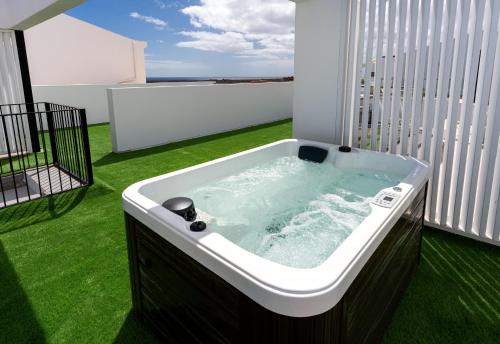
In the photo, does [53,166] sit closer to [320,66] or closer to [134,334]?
[134,334]

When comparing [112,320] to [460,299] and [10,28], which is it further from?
[10,28]

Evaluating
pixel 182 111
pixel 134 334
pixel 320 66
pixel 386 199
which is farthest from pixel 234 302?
pixel 182 111

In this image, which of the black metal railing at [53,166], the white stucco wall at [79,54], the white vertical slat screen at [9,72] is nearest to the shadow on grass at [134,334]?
the black metal railing at [53,166]

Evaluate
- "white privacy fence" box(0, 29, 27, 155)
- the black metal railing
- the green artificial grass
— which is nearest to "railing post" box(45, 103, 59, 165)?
the black metal railing

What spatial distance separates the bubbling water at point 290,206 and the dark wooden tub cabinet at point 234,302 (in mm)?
282

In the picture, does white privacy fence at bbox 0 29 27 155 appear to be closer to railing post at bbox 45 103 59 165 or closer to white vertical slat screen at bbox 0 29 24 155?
white vertical slat screen at bbox 0 29 24 155

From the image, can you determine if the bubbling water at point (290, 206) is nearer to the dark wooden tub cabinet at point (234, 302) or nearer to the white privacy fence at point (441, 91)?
the dark wooden tub cabinet at point (234, 302)

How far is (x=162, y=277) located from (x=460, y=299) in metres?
1.59

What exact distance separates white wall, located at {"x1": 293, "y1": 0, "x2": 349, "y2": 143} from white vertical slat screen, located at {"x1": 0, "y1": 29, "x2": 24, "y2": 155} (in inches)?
166

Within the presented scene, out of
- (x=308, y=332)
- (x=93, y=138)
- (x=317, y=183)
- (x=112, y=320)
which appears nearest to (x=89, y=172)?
(x=112, y=320)

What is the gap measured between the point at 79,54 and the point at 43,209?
8876 mm

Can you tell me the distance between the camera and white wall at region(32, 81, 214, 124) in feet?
21.6

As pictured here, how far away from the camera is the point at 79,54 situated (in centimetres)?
1011

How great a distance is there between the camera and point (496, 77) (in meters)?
2.04
